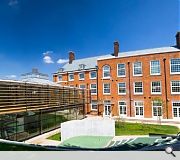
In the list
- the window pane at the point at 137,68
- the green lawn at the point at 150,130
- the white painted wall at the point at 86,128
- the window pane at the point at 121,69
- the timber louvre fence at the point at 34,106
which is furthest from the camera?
the timber louvre fence at the point at 34,106

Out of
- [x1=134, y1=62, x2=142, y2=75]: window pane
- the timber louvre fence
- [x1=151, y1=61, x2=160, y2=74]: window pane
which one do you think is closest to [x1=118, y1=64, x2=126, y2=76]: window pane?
[x1=134, y1=62, x2=142, y2=75]: window pane

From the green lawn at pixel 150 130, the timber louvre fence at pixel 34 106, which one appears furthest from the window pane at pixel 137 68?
the timber louvre fence at pixel 34 106

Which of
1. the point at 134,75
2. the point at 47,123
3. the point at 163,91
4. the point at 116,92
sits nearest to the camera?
the point at 134,75

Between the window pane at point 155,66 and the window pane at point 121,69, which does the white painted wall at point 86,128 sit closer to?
the window pane at point 121,69

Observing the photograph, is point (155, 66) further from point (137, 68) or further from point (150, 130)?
point (150, 130)

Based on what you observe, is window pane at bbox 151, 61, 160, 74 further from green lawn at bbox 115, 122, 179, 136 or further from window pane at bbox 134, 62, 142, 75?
green lawn at bbox 115, 122, 179, 136

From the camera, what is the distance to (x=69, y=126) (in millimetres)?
1705

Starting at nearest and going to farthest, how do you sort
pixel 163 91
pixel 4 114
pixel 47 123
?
pixel 163 91 → pixel 4 114 → pixel 47 123

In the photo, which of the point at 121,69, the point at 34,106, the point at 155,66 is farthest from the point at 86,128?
the point at 34,106

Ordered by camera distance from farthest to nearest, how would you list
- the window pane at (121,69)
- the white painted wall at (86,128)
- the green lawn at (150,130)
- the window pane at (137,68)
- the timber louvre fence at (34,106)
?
the timber louvre fence at (34,106), the window pane at (121,69), the window pane at (137,68), the white painted wall at (86,128), the green lawn at (150,130)
